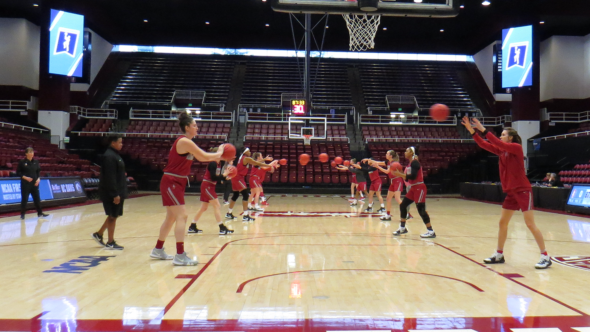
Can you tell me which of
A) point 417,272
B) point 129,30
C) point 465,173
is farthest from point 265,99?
point 417,272

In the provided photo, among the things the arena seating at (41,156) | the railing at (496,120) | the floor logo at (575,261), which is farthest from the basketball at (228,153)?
the railing at (496,120)

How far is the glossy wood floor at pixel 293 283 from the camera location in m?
3.58

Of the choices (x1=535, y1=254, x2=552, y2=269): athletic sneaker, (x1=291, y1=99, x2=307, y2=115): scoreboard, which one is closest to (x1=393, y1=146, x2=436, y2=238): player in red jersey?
(x1=535, y1=254, x2=552, y2=269): athletic sneaker

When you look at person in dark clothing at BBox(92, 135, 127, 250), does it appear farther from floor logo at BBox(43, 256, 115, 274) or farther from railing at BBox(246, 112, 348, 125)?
railing at BBox(246, 112, 348, 125)

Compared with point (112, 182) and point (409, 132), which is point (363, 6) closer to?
point (112, 182)

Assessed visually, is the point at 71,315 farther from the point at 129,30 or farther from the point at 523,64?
the point at 129,30

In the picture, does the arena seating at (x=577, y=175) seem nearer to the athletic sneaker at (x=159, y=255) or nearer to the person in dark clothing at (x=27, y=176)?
the athletic sneaker at (x=159, y=255)

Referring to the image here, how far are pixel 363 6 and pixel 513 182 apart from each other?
4637mm

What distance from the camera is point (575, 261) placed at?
618cm

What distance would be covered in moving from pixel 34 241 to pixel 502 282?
7320 mm

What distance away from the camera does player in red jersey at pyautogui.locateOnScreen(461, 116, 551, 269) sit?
566cm

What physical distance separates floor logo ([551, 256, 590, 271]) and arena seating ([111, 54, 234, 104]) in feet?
84.8

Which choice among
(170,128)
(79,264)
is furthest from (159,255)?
(170,128)

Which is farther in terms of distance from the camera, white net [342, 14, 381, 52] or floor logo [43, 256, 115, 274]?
white net [342, 14, 381, 52]
